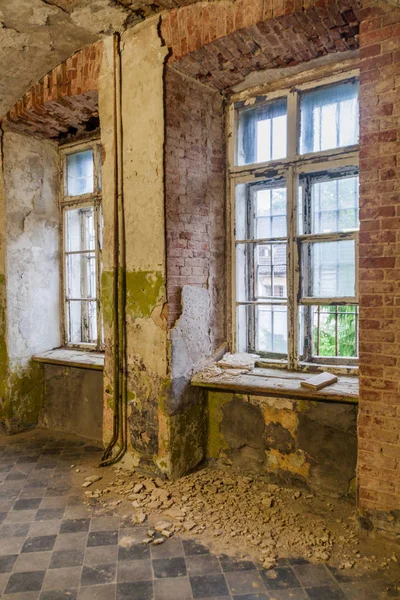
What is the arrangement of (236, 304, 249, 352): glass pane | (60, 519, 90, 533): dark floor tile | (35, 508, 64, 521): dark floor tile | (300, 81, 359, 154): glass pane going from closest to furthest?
(60, 519, 90, 533): dark floor tile < (35, 508, 64, 521): dark floor tile < (300, 81, 359, 154): glass pane < (236, 304, 249, 352): glass pane

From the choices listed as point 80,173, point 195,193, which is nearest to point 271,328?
point 195,193

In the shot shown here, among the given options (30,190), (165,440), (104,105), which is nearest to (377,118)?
(104,105)

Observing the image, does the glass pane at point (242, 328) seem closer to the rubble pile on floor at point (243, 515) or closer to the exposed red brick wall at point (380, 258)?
the rubble pile on floor at point (243, 515)

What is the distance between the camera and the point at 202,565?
7.59 ft

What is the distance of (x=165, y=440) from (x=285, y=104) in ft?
9.42

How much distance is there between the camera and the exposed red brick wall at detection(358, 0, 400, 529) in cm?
234

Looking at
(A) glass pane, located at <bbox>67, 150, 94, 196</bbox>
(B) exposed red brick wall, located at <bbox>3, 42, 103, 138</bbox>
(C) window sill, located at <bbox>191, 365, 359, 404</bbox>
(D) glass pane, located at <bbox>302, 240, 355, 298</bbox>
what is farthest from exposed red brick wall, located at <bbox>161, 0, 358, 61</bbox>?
(C) window sill, located at <bbox>191, 365, 359, 404</bbox>

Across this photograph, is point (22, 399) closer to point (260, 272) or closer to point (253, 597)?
point (260, 272)

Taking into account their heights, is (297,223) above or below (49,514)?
above

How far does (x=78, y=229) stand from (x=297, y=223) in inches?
105

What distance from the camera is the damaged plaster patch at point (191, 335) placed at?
129 inches

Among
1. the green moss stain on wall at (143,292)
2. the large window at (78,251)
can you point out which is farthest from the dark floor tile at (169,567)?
Answer: the large window at (78,251)

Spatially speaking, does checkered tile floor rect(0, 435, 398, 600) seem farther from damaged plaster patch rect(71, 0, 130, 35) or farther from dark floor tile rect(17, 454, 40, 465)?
damaged plaster patch rect(71, 0, 130, 35)

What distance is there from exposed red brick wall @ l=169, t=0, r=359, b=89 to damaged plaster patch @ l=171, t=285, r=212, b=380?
1.68 meters
